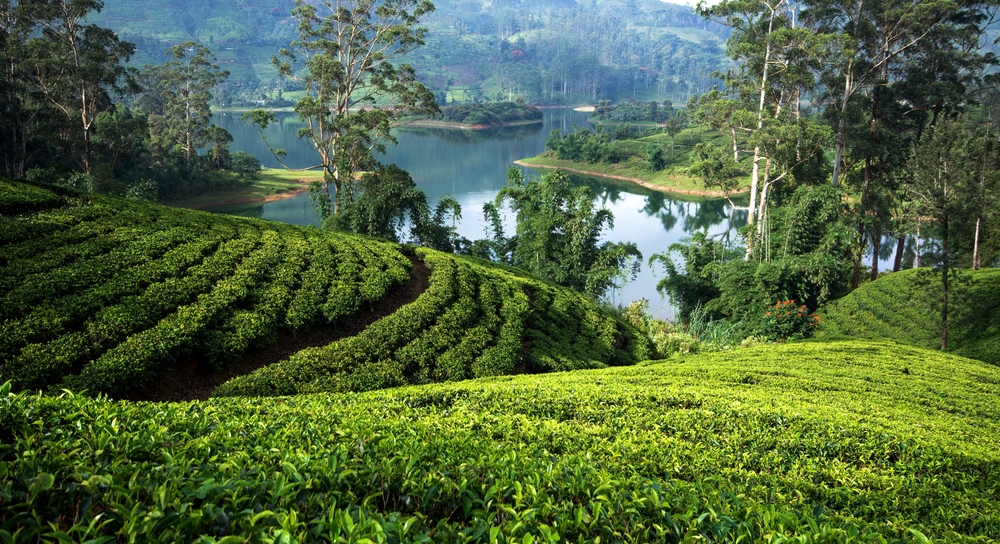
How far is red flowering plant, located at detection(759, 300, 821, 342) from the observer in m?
16.9

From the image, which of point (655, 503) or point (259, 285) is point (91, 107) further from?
point (655, 503)

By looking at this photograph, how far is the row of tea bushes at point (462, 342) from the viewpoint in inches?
329

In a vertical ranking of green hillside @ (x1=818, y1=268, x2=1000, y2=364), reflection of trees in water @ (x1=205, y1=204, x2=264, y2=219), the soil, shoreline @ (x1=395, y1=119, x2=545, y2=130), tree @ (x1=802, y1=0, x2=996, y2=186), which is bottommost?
green hillside @ (x1=818, y1=268, x2=1000, y2=364)

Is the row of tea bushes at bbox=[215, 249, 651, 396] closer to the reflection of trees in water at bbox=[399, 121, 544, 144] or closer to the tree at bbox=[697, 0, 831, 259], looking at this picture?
the tree at bbox=[697, 0, 831, 259]

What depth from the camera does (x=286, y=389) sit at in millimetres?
7863

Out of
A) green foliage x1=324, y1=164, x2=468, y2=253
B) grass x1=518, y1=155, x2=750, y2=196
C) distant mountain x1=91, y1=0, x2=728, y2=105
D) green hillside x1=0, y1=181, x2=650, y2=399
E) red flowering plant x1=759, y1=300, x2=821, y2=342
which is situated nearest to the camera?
→ green hillside x1=0, y1=181, x2=650, y2=399

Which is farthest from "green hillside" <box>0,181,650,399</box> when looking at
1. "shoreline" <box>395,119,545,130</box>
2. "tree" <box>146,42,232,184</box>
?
"shoreline" <box>395,119,545,130</box>

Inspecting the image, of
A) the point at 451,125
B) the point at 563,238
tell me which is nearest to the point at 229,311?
the point at 563,238

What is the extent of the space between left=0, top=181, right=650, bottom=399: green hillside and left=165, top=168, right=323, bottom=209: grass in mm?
32082

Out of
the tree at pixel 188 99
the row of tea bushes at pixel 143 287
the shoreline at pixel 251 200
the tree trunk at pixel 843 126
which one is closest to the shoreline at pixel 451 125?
the tree at pixel 188 99

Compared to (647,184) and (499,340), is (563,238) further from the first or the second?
(647,184)

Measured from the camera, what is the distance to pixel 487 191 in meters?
47.2

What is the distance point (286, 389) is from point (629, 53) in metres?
205

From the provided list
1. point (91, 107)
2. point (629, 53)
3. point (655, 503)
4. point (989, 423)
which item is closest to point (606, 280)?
point (989, 423)
